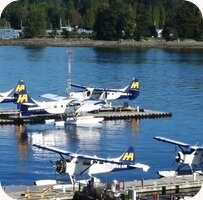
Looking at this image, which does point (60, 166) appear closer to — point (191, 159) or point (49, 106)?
point (191, 159)

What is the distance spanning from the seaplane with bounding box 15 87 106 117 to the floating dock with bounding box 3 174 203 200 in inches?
273

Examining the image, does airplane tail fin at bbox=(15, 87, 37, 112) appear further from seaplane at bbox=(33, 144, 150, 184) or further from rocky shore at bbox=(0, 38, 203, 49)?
rocky shore at bbox=(0, 38, 203, 49)

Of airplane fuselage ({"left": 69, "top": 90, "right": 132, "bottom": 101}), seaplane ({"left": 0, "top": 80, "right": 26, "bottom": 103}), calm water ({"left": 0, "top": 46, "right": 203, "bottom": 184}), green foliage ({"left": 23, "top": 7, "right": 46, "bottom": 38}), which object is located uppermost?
green foliage ({"left": 23, "top": 7, "right": 46, "bottom": 38})

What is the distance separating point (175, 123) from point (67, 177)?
6.39 m

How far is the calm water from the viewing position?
11.1 meters

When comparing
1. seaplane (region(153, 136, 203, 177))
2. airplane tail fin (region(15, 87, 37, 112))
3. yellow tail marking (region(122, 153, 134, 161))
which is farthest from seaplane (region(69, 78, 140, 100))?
yellow tail marking (region(122, 153, 134, 161))

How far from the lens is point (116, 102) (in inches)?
750

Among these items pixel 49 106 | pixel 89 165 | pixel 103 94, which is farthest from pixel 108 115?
pixel 89 165

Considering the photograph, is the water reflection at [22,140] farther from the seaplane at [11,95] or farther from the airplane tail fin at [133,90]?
the airplane tail fin at [133,90]

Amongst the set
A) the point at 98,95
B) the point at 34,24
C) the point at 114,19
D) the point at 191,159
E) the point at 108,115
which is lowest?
the point at 108,115

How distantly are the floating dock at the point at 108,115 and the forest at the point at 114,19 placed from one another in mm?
21269

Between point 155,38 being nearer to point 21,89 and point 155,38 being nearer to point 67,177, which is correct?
point 21,89

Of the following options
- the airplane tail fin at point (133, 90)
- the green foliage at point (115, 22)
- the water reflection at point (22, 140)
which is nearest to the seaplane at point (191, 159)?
the water reflection at point (22, 140)

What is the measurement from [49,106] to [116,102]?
A: 10.9 ft
